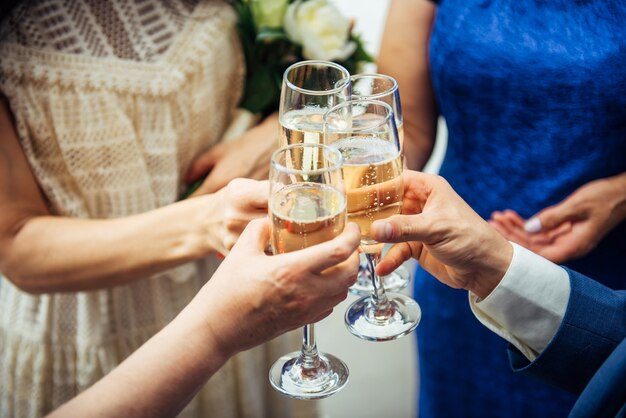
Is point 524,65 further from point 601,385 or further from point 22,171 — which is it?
point 22,171

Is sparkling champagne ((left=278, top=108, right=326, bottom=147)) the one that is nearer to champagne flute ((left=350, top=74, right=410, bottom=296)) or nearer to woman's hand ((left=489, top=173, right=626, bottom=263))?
champagne flute ((left=350, top=74, right=410, bottom=296))

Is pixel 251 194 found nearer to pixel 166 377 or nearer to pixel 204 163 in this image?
pixel 166 377

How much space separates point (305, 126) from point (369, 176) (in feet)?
0.53

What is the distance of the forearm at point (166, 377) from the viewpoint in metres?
1.22

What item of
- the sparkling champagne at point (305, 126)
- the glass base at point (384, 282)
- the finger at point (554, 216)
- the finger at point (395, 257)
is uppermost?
the sparkling champagne at point (305, 126)

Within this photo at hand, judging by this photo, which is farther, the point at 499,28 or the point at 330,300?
the point at 499,28

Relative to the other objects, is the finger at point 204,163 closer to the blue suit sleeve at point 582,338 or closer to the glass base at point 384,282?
the glass base at point 384,282

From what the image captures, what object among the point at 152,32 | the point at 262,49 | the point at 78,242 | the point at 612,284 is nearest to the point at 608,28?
the point at 612,284

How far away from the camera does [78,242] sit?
Answer: 1757 mm

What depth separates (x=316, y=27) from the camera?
6.26ft

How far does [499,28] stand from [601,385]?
0.97 m

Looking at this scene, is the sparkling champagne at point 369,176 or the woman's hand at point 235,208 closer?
the sparkling champagne at point 369,176

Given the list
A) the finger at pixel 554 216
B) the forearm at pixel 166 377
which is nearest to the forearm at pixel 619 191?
the finger at pixel 554 216

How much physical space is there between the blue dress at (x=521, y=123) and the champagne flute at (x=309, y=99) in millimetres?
584
